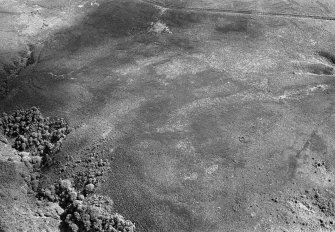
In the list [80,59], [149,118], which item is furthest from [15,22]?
[149,118]

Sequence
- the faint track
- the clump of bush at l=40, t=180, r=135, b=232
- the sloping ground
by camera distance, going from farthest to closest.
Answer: the faint track, the sloping ground, the clump of bush at l=40, t=180, r=135, b=232

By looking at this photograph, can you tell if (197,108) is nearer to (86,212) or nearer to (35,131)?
(86,212)

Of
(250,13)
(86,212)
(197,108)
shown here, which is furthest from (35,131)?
Result: (250,13)

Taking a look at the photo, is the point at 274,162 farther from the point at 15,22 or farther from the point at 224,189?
the point at 15,22

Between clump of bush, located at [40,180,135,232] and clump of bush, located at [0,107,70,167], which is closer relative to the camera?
clump of bush, located at [40,180,135,232]

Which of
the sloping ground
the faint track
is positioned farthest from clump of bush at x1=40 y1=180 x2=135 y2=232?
the faint track

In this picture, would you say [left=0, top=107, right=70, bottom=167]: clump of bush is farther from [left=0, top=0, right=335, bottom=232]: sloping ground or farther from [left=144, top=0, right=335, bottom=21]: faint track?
[left=144, top=0, right=335, bottom=21]: faint track
